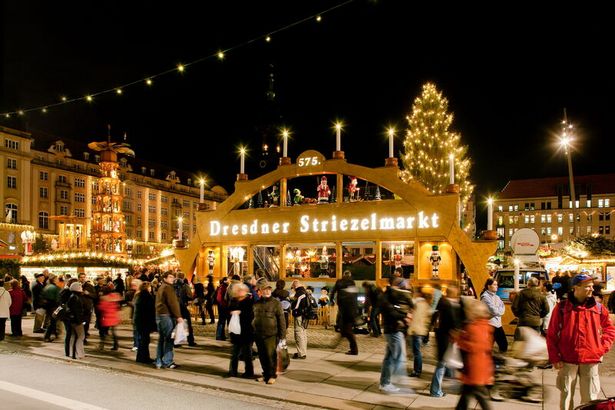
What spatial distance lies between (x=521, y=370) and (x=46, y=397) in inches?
276

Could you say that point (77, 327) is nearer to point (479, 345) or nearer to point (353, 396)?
point (353, 396)

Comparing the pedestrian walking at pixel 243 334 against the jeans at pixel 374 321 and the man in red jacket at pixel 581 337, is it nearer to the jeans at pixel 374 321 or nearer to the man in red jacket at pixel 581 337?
the jeans at pixel 374 321

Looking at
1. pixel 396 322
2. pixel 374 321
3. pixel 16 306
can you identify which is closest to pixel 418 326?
pixel 396 322

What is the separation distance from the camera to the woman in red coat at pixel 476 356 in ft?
18.8

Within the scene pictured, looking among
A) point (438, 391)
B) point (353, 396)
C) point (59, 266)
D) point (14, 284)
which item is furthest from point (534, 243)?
point (59, 266)

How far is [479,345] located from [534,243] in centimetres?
647

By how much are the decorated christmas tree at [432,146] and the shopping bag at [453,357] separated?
31334 millimetres

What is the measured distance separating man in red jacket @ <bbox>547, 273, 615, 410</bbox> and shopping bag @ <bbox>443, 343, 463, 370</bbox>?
106 cm

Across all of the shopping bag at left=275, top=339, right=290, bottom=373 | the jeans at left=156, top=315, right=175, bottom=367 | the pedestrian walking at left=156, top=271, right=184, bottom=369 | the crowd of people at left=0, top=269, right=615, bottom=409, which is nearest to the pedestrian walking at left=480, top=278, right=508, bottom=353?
the crowd of people at left=0, top=269, right=615, bottom=409

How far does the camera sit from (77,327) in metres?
10.8

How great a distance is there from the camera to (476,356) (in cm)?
579

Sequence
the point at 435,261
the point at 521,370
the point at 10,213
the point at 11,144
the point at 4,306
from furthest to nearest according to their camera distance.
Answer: the point at 11,144 → the point at 10,213 → the point at 435,261 → the point at 4,306 → the point at 521,370

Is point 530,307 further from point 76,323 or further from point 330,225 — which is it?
point 76,323

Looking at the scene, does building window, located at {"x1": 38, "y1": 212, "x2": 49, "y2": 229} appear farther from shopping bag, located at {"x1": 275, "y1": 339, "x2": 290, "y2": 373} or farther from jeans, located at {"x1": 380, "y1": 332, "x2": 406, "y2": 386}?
jeans, located at {"x1": 380, "y1": 332, "x2": 406, "y2": 386}
